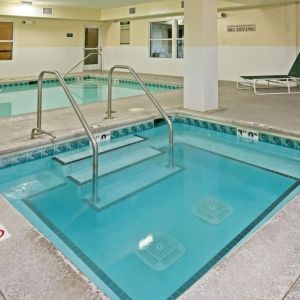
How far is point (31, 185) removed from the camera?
3.30 metres

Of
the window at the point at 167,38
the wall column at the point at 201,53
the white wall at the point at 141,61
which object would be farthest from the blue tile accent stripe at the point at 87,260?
the window at the point at 167,38

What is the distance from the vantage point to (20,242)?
73.6 inches

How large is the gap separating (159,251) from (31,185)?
1661 mm

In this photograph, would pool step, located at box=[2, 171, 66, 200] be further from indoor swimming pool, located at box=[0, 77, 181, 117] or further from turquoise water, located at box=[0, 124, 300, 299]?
indoor swimming pool, located at box=[0, 77, 181, 117]

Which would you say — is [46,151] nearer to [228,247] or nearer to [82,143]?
[82,143]

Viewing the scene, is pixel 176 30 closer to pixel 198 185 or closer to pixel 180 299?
pixel 198 185

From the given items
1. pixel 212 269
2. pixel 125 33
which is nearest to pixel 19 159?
pixel 212 269

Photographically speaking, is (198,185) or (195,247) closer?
(195,247)

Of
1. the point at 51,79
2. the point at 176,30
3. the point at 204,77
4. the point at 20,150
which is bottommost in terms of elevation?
the point at 20,150

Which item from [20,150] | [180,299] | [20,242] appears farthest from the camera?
[20,150]

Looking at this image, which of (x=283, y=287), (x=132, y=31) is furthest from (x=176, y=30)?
(x=283, y=287)

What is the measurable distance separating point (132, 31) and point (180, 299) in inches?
466

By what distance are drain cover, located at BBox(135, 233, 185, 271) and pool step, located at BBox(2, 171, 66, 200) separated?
1.31m

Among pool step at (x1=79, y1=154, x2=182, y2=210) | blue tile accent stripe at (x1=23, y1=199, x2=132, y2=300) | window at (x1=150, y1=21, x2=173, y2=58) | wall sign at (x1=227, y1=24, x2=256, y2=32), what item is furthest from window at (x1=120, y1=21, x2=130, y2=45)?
blue tile accent stripe at (x1=23, y1=199, x2=132, y2=300)
